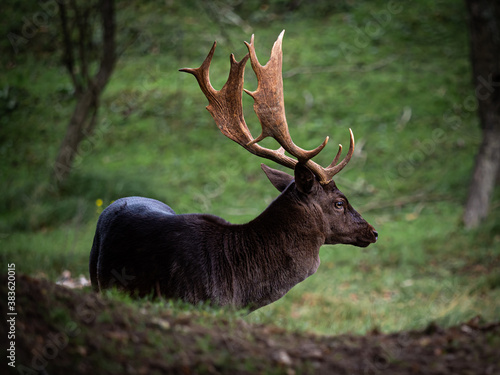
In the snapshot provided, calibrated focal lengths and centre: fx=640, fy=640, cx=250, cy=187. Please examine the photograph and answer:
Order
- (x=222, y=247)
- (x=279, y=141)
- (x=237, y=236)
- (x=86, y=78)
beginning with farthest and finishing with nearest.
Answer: (x=86, y=78)
(x=279, y=141)
(x=237, y=236)
(x=222, y=247)

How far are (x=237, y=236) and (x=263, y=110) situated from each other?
39.2 inches

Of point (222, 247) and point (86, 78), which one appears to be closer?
point (222, 247)

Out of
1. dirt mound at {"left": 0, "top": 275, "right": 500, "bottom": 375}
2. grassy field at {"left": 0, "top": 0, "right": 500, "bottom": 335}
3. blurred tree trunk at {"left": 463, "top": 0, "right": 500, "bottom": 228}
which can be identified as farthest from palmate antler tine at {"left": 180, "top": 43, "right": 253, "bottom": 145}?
blurred tree trunk at {"left": 463, "top": 0, "right": 500, "bottom": 228}

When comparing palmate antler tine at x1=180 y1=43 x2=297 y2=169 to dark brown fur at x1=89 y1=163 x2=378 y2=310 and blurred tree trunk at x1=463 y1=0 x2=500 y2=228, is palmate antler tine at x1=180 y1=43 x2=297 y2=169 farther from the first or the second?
blurred tree trunk at x1=463 y1=0 x2=500 y2=228

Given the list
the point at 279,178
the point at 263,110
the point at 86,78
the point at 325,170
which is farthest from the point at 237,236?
the point at 86,78

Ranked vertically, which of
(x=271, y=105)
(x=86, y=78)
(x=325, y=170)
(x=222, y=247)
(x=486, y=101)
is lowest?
(x=222, y=247)

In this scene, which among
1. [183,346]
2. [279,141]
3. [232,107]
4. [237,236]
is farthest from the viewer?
[232,107]

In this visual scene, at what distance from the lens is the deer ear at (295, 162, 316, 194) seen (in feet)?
15.5

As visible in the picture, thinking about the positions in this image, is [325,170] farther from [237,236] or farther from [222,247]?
[222,247]

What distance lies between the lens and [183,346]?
10.6ft

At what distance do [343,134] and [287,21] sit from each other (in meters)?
4.86

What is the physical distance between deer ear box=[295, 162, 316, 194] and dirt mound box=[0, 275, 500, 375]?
47.9 inches

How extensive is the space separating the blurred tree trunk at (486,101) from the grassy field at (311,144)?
39cm

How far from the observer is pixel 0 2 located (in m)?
12.3
